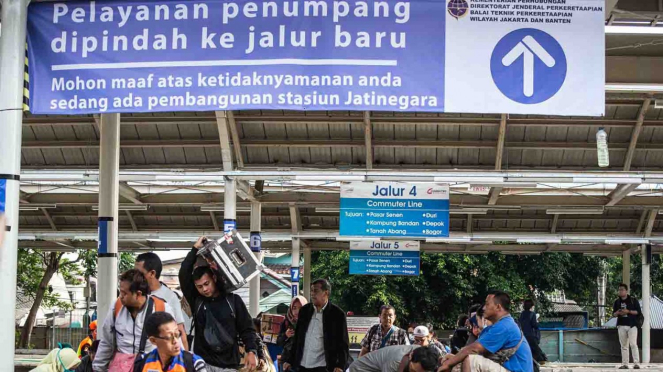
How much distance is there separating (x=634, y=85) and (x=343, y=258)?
2855cm

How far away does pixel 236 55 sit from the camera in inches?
338

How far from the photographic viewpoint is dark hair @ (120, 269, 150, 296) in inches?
276

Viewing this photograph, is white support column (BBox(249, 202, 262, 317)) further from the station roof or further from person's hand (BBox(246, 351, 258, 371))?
person's hand (BBox(246, 351, 258, 371))

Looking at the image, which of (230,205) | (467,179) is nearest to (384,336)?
(467,179)

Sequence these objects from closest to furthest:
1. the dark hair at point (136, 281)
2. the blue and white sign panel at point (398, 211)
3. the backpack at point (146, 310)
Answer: the backpack at point (146, 310) → the dark hair at point (136, 281) → the blue and white sign panel at point (398, 211)

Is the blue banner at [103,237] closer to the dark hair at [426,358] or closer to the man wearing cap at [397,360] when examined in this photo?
the man wearing cap at [397,360]

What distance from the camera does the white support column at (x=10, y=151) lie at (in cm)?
787

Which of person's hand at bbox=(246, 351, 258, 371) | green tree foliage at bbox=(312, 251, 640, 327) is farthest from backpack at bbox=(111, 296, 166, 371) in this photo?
green tree foliage at bbox=(312, 251, 640, 327)

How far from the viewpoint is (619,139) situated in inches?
760

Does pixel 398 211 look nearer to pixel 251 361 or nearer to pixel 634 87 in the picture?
pixel 634 87

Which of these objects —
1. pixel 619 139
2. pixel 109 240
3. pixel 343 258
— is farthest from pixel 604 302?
pixel 109 240

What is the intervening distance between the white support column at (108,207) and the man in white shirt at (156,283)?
4884 millimetres

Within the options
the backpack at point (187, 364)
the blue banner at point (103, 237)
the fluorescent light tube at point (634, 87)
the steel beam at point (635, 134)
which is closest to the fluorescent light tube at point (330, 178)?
the steel beam at point (635, 134)

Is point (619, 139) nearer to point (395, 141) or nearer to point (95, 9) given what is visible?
point (395, 141)
